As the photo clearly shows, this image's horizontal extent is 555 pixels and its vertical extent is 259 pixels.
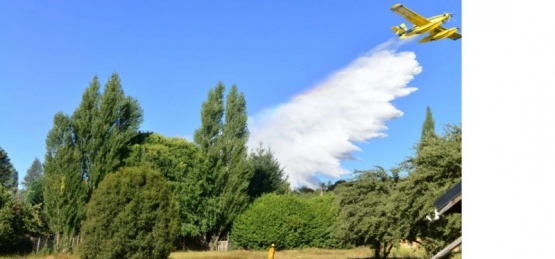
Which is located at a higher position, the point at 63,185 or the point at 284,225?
the point at 63,185

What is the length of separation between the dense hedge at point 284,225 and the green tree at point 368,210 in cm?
1311

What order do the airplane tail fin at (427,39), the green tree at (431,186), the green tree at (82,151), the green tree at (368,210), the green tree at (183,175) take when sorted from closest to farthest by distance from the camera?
the airplane tail fin at (427,39) < the green tree at (431,186) < the green tree at (368,210) < the green tree at (82,151) < the green tree at (183,175)

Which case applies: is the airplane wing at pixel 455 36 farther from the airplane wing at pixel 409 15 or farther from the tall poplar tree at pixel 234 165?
the tall poplar tree at pixel 234 165

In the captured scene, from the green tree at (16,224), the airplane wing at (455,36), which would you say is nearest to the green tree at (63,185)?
the green tree at (16,224)

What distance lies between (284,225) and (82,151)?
14.5 m

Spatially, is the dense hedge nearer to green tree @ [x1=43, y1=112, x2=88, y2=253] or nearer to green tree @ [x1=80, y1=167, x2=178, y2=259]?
green tree @ [x1=43, y1=112, x2=88, y2=253]

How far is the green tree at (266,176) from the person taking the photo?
43000mm

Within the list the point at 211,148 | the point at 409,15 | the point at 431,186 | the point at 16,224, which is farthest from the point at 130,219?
the point at 211,148

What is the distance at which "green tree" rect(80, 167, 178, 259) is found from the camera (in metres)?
14.7

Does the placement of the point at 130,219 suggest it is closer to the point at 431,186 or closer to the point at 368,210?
the point at 368,210

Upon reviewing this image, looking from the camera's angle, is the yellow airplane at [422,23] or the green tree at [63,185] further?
the green tree at [63,185]

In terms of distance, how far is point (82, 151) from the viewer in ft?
103
